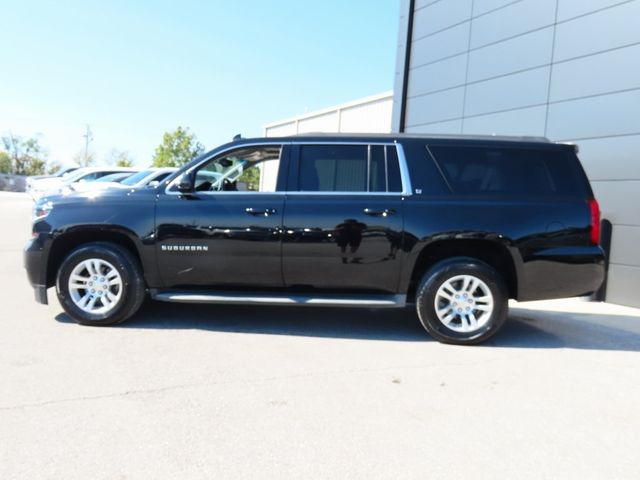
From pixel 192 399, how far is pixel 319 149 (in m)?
2.81


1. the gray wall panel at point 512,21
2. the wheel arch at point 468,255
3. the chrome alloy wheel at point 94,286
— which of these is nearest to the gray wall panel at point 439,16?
the gray wall panel at point 512,21

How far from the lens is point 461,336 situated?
5.15 metres

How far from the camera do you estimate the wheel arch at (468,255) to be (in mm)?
5227

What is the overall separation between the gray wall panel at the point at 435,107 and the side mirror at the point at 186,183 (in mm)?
7844

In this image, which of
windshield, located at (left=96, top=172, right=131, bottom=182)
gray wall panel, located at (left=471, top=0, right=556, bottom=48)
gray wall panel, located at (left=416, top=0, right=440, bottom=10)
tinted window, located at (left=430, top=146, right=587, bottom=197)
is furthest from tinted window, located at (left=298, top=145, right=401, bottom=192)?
windshield, located at (left=96, top=172, right=131, bottom=182)

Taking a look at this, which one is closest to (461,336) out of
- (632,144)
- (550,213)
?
(550,213)

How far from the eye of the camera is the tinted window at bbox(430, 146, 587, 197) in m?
5.16

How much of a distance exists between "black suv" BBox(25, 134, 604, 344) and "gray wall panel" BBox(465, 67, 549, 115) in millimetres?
5015

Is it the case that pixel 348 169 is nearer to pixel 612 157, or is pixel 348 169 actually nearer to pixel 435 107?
pixel 612 157

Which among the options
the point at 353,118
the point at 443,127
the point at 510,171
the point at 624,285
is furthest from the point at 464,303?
the point at 353,118

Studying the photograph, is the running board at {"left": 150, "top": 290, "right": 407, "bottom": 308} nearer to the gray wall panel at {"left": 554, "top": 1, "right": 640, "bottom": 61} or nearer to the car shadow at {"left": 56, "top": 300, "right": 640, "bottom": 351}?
the car shadow at {"left": 56, "top": 300, "right": 640, "bottom": 351}

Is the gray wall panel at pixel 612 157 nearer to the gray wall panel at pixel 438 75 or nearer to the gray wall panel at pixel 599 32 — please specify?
the gray wall panel at pixel 599 32

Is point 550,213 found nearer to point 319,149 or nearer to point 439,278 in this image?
point 439,278

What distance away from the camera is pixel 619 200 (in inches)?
318
